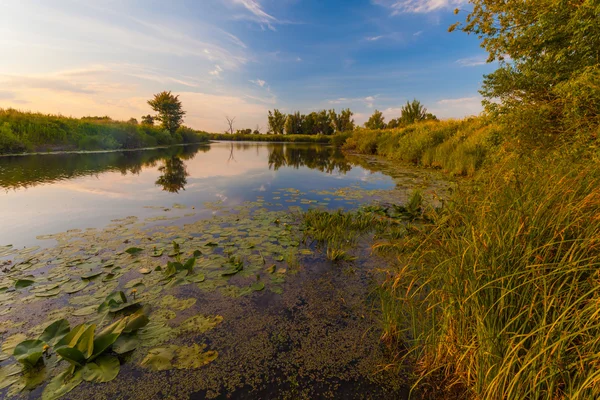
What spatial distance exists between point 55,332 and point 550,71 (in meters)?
9.29

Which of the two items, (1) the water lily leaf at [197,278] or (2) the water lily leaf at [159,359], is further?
(1) the water lily leaf at [197,278]

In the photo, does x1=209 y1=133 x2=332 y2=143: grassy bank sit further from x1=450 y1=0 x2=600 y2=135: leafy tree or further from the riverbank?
the riverbank

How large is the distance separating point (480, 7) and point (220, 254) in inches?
508

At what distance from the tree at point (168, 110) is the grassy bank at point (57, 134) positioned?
8.88m

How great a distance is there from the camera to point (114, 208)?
5.37 meters

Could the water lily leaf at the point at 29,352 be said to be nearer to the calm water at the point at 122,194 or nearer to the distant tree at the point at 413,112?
the calm water at the point at 122,194

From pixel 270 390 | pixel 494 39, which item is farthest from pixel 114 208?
pixel 494 39

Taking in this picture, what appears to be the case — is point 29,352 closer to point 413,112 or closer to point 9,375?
point 9,375

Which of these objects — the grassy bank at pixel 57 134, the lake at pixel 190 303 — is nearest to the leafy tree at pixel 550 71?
the lake at pixel 190 303

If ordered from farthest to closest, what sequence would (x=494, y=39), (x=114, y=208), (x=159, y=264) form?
(x=494, y=39), (x=114, y=208), (x=159, y=264)

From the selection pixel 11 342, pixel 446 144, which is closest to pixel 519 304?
pixel 11 342

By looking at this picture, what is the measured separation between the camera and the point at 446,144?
11.6m

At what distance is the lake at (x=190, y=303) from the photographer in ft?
5.45

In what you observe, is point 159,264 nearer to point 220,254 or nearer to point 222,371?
point 220,254
